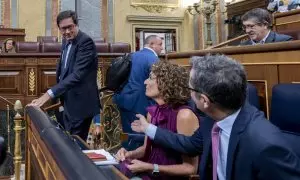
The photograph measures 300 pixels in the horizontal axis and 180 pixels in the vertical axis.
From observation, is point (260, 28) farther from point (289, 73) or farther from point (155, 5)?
point (155, 5)

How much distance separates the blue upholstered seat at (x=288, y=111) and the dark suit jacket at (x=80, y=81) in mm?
1465

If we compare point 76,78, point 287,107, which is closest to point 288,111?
point 287,107

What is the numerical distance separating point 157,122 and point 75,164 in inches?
38.6

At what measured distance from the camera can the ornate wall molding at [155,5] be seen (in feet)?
35.4

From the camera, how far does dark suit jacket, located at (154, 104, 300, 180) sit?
3.63 feet

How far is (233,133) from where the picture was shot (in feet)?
4.13

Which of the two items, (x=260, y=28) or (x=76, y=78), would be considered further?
(x=260, y=28)

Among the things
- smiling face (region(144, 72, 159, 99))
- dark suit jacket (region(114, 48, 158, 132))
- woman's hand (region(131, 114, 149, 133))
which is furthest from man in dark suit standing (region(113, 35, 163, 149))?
woman's hand (region(131, 114, 149, 133))

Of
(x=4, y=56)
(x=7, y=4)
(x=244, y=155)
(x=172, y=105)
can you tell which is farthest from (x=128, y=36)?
(x=244, y=155)

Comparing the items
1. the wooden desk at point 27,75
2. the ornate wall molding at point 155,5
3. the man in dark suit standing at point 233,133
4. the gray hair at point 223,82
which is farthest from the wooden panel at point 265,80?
the ornate wall molding at point 155,5

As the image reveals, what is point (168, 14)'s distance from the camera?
11.1 metres

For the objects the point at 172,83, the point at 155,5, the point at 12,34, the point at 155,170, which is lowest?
the point at 155,170

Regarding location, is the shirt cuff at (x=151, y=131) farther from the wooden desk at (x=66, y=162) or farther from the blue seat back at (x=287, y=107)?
the blue seat back at (x=287, y=107)

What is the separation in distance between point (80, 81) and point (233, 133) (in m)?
1.73
